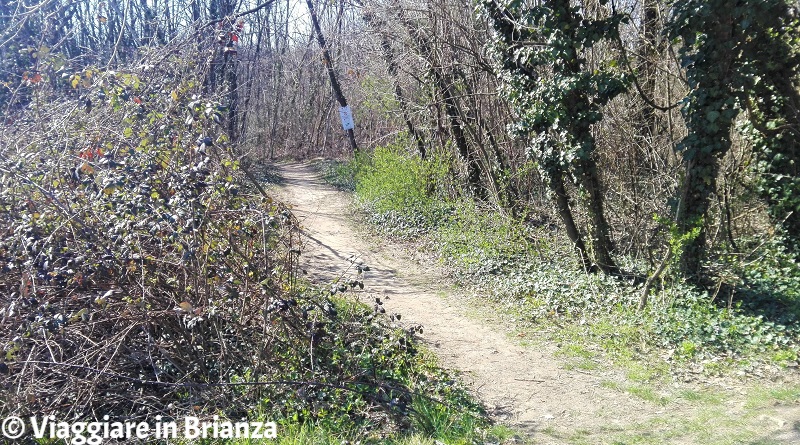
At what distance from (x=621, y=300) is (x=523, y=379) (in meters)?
2.48

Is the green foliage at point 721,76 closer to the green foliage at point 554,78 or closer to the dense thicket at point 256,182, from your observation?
the dense thicket at point 256,182

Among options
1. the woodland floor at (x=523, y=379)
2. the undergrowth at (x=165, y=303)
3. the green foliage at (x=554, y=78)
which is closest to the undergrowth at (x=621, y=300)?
the woodland floor at (x=523, y=379)

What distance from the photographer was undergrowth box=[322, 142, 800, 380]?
7113 mm

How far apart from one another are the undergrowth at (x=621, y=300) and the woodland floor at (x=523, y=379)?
0.50m

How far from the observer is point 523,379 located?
686 centimetres

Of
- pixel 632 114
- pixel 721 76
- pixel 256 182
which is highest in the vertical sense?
pixel 721 76

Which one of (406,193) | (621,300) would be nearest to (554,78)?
(621,300)

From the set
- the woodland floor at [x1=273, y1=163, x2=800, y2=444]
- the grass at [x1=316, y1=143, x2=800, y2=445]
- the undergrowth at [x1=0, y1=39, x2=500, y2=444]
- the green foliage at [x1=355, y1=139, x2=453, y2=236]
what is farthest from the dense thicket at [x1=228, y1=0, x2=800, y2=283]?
the undergrowth at [x1=0, y1=39, x2=500, y2=444]

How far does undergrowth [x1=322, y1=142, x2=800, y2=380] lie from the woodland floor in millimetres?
500

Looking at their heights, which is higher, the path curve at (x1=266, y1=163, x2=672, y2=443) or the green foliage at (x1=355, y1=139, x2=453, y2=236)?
the green foliage at (x1=355, y1=139, x2=453, y2=236)

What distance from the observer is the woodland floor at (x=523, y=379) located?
559 centimetres

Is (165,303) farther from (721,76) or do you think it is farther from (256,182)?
(721,76)

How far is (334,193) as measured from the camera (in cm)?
2033

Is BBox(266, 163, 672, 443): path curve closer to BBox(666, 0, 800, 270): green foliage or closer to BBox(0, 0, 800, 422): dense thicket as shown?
BBox(0, 0, 800, 422): dense thicket
